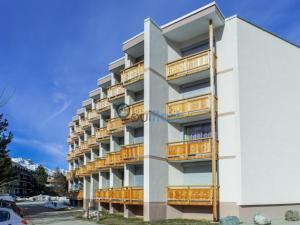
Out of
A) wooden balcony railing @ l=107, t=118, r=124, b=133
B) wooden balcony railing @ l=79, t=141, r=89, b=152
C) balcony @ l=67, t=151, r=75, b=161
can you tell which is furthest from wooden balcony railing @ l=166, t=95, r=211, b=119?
→ balcony @ l=67, t=151, r=75, b=161

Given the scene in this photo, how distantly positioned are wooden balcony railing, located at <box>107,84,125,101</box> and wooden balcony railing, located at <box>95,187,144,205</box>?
8477 millimetres

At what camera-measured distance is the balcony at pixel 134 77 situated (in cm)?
2917

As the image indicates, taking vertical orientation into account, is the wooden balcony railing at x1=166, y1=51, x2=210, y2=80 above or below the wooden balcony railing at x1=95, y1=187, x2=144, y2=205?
above

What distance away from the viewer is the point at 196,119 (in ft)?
88.3

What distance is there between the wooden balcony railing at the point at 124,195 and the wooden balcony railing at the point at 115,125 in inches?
209

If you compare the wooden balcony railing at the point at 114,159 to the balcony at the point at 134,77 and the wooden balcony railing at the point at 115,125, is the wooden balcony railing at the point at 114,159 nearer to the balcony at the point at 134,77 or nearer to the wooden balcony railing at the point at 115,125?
the wooden balcony railing at the point at 115,125

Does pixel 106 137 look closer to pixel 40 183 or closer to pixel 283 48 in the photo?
pixel 283 48

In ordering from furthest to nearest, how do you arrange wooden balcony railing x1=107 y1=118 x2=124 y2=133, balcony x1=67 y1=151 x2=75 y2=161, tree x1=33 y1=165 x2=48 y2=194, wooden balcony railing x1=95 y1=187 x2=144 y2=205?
tree x1=33 y1=165 x2=48 y2=194, balcony x1=67 y1=151 x2=75 y2=161, wooden balcony railing x1=107 y1=118 x2=124 y2=133, wooden balcony railing x1=95 y1=187 x2=144 y2=205

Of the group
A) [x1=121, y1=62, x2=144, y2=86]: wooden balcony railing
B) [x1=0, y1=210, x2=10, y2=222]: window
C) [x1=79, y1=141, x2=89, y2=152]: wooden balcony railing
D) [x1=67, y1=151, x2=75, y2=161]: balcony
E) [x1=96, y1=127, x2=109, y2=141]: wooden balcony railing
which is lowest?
[x1=0, y1=210, x2=10, y2=222]: window

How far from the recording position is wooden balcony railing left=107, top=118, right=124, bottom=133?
32969 millimetres

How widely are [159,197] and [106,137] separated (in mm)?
13650

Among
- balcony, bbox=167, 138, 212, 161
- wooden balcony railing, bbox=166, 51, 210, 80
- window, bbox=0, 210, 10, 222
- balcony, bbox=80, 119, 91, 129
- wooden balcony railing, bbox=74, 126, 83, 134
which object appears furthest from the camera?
wooden balcony railing, bbox=74, 126, 83, 134

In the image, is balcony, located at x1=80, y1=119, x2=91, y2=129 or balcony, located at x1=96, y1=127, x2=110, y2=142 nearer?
→ balcony, located at x1=96, y1=127, x2=110, y2=142

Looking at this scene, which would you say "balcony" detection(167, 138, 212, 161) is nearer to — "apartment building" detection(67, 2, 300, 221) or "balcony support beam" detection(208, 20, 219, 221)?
"apartment building" detection(67, 2, 300, 221)
